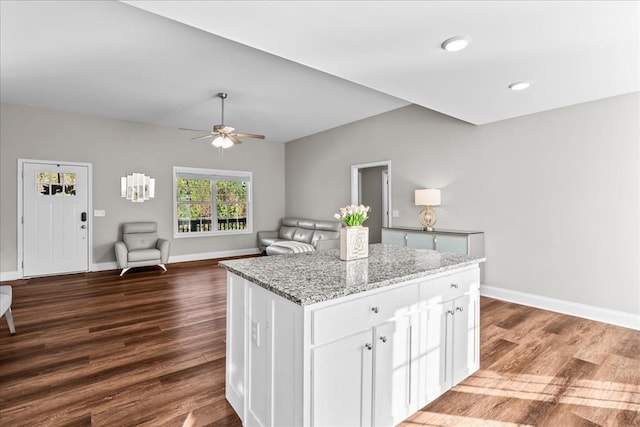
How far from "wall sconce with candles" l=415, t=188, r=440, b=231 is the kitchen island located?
2.53 metres

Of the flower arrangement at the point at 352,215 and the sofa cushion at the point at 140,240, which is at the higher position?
the flower arrangement at the point at 352,215

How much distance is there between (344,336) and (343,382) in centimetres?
22

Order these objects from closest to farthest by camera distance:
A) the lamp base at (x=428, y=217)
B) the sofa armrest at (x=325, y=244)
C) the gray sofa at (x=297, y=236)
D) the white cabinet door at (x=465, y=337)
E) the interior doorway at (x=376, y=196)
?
the white cabinet door at (x=465, y=337) < the lamp base at (x=428, y=217) < the sofa armrest at (x=325, y=244) < the gray sofa at (x=297, y=236) < the interior doorway at (x=376, y=196)

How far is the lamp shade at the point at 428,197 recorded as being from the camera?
15.4ft

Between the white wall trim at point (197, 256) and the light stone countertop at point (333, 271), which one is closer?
the light stone countertop at point (333, 271)

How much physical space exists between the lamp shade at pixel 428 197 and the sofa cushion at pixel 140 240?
5.04 meters

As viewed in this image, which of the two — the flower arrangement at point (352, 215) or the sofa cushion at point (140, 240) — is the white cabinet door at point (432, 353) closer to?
the flower arrangement at point (352, 215)

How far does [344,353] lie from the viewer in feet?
5.02

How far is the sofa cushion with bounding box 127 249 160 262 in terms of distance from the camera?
569 cm

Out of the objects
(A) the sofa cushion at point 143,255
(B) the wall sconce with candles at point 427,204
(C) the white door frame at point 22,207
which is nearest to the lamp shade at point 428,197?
(B) the wall sconce with candles at point 427,204

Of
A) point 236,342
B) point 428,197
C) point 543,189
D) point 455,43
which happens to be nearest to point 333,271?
point 236,342

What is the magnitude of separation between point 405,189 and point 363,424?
4279 millimetres

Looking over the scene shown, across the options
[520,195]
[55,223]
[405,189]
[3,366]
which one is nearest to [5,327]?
[3,366]

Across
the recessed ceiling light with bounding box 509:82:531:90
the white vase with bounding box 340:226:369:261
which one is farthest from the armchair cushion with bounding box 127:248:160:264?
the recessed ceiling light with bounding box 509:82:531:90
